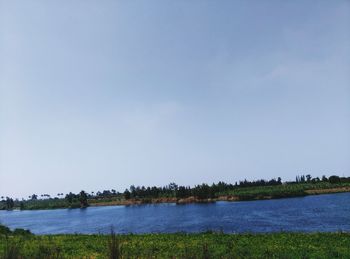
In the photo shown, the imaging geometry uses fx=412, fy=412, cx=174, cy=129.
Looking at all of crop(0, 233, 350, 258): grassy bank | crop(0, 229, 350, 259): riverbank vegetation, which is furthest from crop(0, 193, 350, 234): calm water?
crop(0, 229, 350, 259): riverbank vegetation

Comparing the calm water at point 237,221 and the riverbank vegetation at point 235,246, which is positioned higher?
the riverbank vegetation at point 235,246

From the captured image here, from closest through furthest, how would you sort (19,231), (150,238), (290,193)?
(150,238) → (19,231) → (290,193)

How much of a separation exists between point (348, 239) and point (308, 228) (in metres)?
25.2

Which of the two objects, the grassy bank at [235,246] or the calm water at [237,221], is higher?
the grassy bank at [235,246]

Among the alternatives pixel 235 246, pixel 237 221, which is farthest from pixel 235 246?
pixel 237 221

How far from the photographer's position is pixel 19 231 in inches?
1758

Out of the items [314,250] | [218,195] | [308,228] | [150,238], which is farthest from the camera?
[218,195]

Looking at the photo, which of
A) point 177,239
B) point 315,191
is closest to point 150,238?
point 177,239

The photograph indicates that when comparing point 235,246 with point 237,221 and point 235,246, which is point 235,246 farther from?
point 237,221

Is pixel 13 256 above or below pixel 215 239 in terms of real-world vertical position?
above

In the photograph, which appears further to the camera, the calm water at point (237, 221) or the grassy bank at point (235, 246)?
the calm water at point (237, 221)

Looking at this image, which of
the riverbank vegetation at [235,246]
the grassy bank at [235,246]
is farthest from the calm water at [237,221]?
the riverbank vegetation at [235,246]

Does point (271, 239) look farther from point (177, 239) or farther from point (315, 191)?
point (315, 191)

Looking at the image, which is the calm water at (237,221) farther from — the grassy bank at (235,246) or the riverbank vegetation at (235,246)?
→ the riverbank vegetation at (235,246)
